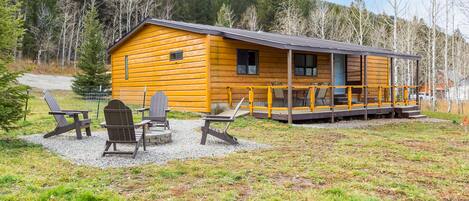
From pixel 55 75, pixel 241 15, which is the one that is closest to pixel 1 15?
pixel 55 75

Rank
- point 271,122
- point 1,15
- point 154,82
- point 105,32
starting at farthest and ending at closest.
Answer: point 105,32
point 154,82
point 271,122
point 1,15

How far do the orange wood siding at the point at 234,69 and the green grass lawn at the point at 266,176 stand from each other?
5.63 m

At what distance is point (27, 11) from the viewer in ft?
123

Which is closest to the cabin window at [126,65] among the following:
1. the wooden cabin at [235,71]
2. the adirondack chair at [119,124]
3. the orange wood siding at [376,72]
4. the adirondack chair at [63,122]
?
the wooden cabin at [235,71]

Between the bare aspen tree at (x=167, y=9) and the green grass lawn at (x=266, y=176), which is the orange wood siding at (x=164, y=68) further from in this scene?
the bare aspen tree at (x=167, y=9)

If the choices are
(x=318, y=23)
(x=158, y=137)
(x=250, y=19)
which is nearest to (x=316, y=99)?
(x=158, y=137)

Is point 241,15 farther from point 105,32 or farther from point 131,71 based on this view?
point 131,71

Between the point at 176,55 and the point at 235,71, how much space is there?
232cm

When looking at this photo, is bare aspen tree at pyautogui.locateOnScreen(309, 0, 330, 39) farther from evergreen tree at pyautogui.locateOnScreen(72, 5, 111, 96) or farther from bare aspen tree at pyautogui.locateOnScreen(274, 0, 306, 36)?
evergreen tree at pyautogui.locateOnScreen(72, 5, 111, 96)

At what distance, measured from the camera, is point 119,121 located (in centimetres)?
596

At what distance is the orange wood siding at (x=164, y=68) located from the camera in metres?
12.8

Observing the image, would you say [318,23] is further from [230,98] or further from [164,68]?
[230,98]

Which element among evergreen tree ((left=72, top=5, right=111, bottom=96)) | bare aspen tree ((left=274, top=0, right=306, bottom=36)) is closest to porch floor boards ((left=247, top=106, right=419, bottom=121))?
evergreen tree ((left=72, top=5, right=111, bottom=96))

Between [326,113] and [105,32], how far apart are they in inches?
1371
